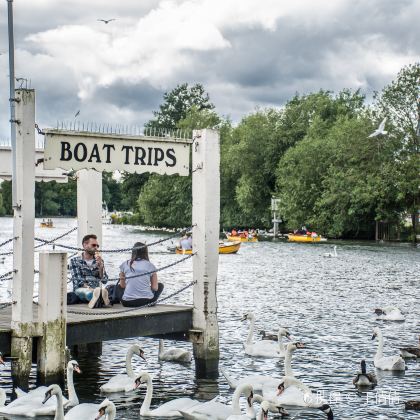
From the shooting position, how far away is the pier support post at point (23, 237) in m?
14.5

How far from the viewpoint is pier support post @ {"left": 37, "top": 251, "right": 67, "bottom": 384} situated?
14.6 metres

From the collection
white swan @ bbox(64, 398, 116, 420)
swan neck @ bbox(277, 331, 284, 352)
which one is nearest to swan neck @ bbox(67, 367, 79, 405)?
white swan @ bbox(64, 398, 116, 420)

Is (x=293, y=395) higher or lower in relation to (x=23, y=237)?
lower

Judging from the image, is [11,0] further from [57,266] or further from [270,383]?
[270,383]

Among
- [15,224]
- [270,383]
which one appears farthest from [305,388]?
[15,224]

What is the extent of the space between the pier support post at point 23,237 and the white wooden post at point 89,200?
4530 mm

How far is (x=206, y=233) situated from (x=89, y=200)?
346 centimetres

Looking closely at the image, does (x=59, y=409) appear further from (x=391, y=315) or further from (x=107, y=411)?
(x=391, y=315)

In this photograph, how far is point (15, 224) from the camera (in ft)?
47.5

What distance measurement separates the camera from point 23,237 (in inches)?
574

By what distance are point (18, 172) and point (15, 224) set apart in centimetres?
78

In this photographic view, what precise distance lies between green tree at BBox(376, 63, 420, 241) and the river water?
29.7 metres

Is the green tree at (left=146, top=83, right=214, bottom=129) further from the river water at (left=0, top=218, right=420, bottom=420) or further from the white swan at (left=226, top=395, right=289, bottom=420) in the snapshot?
the white swan at (left=226, top=395, right=289, bottom=420)

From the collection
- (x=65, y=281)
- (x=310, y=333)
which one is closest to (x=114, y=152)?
(x=65, y=281)
